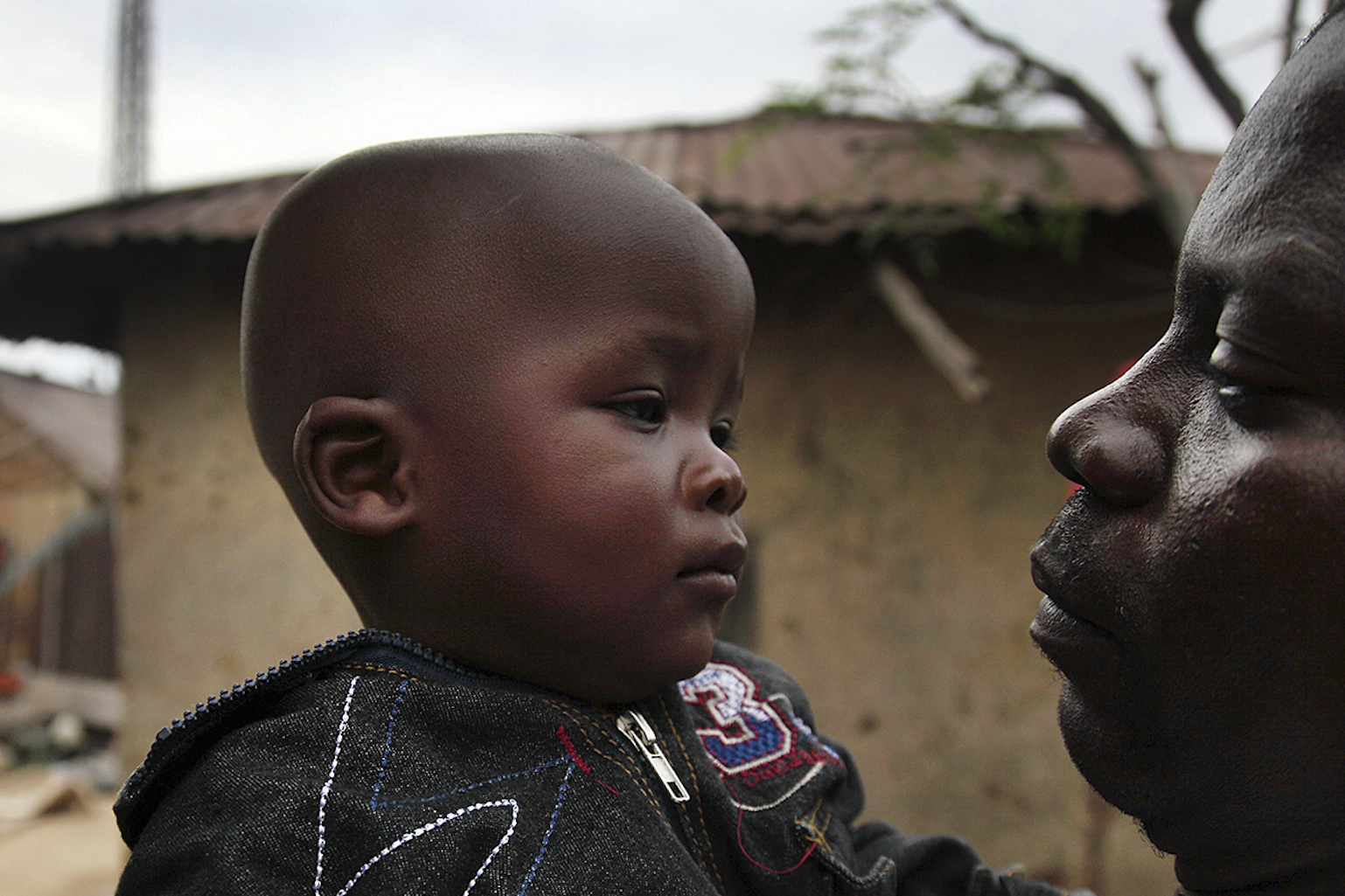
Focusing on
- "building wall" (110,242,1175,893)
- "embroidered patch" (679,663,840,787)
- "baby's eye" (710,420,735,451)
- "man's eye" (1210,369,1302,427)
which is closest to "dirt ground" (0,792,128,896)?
"building wall" (110,242,1175,893)

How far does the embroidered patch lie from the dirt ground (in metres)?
6.05

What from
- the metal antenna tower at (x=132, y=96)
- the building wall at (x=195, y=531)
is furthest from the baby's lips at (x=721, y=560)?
the metal antenna tower at (x=132, y=96)


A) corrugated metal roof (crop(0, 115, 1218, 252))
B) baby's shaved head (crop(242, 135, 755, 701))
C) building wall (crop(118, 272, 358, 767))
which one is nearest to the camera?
baby's shaved head (crop(242, 135, 755, 701))

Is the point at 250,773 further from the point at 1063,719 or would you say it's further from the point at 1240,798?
the point at 1240,798

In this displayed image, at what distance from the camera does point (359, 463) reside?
1307mm

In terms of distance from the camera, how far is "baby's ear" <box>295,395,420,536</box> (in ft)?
4.18

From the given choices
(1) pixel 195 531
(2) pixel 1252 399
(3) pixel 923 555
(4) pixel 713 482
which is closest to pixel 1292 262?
(2) pixel 1252 399

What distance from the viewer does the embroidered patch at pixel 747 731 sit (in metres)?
1.46

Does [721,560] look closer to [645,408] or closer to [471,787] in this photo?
[645,408]

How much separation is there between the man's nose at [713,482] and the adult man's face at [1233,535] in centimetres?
45

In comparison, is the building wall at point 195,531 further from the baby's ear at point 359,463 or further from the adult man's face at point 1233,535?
the adult man's face at point 1233,535

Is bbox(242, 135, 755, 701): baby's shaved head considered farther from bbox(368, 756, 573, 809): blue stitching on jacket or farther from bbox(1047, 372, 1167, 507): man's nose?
bbox(1047, 372, 1167, 507): man's nose

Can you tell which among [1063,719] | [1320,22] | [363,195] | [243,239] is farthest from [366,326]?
[243,239]

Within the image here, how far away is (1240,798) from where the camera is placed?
80 cm
